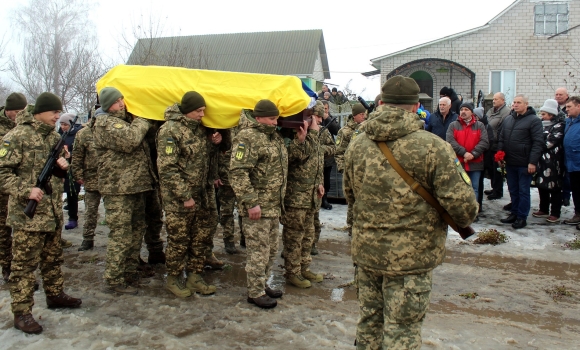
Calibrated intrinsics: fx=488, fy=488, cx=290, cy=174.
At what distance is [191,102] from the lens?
481cm

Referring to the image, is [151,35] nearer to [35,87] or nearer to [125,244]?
[125,244]

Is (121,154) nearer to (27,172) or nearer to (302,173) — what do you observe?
(27,172)

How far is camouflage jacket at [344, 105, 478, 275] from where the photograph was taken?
2875 millimetres

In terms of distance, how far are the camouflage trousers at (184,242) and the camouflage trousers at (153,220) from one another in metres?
0.82

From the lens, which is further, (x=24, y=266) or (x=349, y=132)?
(x=349, y=132)

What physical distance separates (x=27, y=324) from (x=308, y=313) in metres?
2.43

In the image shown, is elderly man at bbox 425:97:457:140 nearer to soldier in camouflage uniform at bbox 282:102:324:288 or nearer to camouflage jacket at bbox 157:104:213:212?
soldier in camouflage uniform at bbox 282:102:324:288

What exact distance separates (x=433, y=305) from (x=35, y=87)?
2714cm

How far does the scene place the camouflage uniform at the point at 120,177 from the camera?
16.2 feet

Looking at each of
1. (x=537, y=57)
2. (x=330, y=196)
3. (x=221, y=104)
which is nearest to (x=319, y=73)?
(x=537, y=57)

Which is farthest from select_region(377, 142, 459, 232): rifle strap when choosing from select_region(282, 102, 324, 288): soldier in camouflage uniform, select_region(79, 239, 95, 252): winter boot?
select_region(79, 239, 95, 252): winter boot

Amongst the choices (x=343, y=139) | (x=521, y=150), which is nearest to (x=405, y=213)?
(x=343, y=139)

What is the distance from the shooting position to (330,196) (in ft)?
32.2

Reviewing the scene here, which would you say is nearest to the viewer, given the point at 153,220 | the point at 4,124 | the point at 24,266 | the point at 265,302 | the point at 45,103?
the point at 24,266
